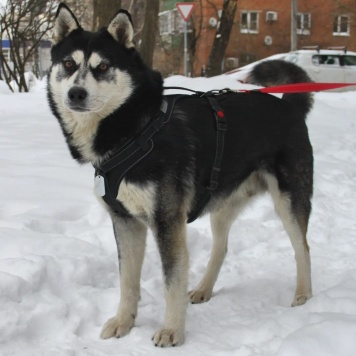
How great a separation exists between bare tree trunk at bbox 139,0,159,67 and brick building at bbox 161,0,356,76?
22.6 m

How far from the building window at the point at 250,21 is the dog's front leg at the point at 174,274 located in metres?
36.7

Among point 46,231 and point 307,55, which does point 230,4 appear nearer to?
point 307,55

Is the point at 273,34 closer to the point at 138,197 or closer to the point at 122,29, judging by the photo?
the point at 122,29

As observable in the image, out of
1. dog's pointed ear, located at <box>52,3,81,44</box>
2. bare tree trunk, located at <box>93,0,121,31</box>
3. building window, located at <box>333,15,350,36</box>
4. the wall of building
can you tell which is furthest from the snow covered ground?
building window, located at <box>333,15,350,36</box>

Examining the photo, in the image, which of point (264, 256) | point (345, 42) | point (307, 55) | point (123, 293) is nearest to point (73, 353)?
point (123, 293)

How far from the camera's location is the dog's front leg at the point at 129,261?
310 centimetres

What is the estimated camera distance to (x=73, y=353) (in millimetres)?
2629

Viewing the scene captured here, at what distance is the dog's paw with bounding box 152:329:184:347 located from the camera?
282 centimetres

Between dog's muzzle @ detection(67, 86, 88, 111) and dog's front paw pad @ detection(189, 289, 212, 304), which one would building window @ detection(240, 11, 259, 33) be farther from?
dog's muzzle @ detection(67, 86, 88, 111)

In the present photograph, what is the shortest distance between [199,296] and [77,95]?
1.70 metres

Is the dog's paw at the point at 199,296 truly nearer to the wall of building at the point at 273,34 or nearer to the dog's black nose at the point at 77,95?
the dog's black nose at the point at 77,95

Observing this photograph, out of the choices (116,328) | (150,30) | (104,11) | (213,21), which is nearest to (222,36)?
(150,30)

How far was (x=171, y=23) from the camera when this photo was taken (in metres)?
38.0

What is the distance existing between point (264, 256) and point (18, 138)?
15.4ft
